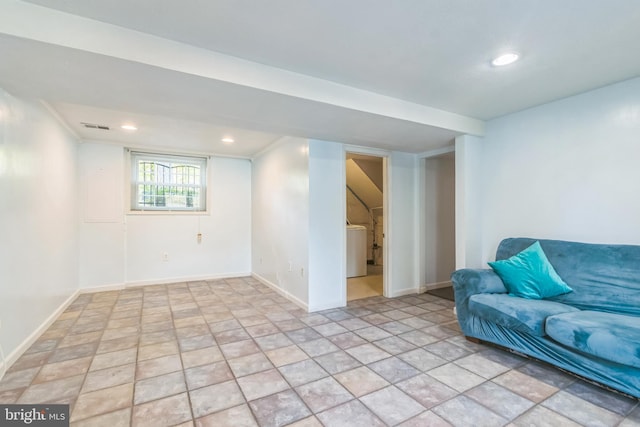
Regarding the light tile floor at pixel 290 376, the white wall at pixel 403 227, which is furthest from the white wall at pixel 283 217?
the white wall at pixel 403 227

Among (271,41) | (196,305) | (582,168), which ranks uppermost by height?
(271,41)

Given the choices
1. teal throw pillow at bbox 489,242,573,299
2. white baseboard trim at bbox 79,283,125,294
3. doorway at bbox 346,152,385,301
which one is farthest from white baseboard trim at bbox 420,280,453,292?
white baseboard trim at bbox 79,283,125,294

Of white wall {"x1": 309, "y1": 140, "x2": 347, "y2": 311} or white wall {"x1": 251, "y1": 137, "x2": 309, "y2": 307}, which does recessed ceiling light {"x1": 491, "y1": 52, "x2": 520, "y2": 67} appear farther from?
white wall {"x1": 251, "y1": 137, "x2": 309, "y2": 307}

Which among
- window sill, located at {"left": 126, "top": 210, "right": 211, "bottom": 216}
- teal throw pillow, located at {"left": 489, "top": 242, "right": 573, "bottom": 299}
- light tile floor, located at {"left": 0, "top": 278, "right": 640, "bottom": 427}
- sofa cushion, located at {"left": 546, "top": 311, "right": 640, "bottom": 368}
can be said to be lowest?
light tile floor, located at {"left": 0, "top": 278, "right": 640, "bottom": 427}

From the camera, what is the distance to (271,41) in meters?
1.90

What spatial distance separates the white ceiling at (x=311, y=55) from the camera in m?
1.60

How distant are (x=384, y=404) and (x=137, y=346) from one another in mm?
2199

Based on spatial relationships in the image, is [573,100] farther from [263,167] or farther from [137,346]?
[137,346]

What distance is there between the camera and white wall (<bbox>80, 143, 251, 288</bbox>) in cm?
446

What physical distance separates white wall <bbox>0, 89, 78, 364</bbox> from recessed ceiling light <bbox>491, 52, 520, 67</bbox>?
369cm

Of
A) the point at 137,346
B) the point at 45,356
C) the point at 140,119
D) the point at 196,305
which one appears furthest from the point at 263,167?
the point at 45,356

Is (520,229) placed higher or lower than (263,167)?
lower

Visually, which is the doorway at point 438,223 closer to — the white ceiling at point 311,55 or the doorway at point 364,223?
the doorway at point 364,223

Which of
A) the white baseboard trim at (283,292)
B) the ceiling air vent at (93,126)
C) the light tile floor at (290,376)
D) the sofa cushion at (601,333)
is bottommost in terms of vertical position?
the light tile floor at (290,376)
